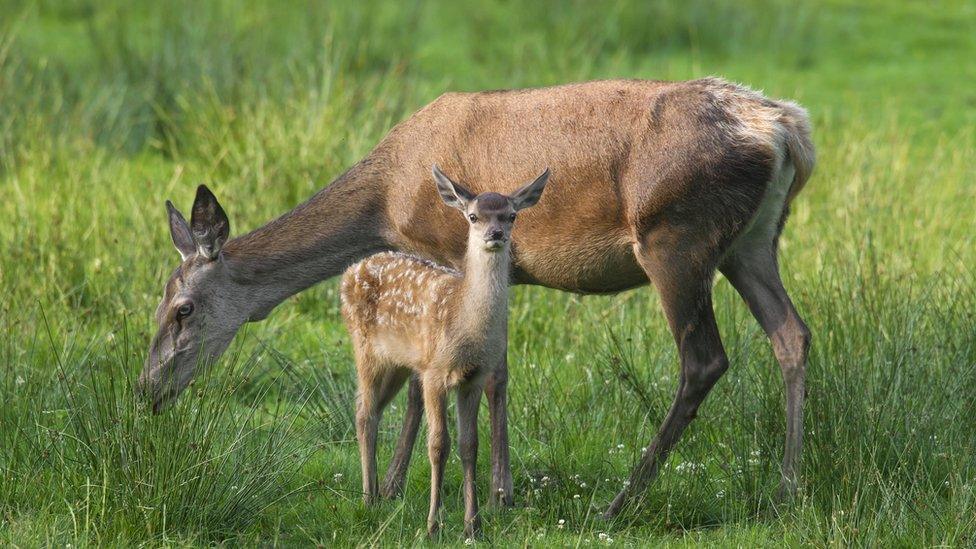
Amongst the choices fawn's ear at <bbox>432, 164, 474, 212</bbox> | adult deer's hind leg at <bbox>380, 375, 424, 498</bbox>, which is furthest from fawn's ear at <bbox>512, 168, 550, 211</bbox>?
adult deer's hind leg at <bbox>380, 375, 424, 498</bbox>

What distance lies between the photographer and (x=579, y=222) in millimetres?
6445

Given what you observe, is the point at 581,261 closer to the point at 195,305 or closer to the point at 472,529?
the point at 472,529

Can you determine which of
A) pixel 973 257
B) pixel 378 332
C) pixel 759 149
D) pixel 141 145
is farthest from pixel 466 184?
pixel 141 145

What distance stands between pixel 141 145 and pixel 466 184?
20.3 feet

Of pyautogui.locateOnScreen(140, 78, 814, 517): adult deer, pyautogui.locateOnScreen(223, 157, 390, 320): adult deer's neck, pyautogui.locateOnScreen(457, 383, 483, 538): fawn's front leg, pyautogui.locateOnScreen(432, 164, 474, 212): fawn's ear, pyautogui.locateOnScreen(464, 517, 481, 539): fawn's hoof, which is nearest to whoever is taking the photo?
pyautogui.locateOnScreen(464, 517, 481, 539): fawn's hoof

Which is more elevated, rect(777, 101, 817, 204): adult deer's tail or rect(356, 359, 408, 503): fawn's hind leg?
rect(777, 101, 817, 204): adult deer's tail

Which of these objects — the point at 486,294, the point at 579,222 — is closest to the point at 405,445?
the point at 486,294

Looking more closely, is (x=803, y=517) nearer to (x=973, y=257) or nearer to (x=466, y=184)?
(x=466, y=184)

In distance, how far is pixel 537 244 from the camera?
657 cm

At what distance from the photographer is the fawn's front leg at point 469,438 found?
569 cm

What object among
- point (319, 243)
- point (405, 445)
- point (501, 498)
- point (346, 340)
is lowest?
point (346, 340)

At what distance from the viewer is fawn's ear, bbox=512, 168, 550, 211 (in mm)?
5742

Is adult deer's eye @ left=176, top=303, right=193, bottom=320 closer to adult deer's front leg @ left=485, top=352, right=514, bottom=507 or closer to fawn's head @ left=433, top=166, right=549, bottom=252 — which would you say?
adult deer's front leg @ left=485, top=352, right=514, bottom=507

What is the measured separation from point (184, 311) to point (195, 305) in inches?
2.3
